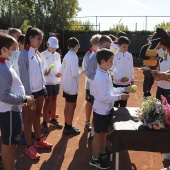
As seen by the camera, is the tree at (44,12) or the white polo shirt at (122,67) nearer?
the white polo shirt at (122,67)

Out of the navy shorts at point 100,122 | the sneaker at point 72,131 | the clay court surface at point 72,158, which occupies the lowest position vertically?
the clay court surface at point 72,158

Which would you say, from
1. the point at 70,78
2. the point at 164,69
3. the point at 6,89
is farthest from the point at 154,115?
the point at 70,78

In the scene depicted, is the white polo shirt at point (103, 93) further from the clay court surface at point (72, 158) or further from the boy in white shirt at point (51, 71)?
the boy in white shirt at point (51, 71)

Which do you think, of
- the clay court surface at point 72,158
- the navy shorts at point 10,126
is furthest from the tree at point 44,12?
the navy shorts at point 10,126

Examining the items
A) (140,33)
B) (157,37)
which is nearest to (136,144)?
(157,37)

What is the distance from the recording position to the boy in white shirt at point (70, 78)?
527 centimetres

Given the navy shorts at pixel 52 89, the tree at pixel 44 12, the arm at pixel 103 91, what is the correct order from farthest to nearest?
1. the tree at pixel 44 12
2. the navy shorts at pixel 52 89
3. the arm at pixel 103 91

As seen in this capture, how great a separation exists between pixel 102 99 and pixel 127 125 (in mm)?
581

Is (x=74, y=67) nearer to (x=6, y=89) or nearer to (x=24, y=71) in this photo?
(x=24, y=71)

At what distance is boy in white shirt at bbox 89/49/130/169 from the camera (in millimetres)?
3861

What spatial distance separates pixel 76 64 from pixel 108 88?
1.53 metres

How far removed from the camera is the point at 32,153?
4.51m

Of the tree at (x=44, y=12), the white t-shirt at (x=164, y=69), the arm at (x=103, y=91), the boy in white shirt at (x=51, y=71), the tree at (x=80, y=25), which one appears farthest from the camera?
the tree at (x=44, y=12)

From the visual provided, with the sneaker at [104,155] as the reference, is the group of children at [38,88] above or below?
above
